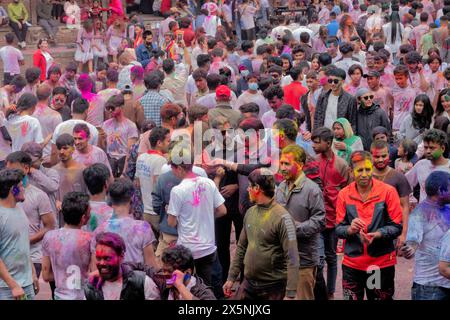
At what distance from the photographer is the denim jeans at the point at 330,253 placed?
956 cm

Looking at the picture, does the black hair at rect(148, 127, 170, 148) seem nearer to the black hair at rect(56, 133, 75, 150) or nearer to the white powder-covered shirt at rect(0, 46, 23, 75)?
the black hair at rect(56, 133, 75, 150)

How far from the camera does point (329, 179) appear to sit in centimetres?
956

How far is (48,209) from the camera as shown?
8.55 m

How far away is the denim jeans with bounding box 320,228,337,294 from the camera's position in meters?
9.56

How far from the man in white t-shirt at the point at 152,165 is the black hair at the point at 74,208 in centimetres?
206

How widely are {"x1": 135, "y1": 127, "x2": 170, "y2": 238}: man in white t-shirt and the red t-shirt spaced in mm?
4151

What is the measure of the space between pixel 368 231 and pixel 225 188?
6.38ft

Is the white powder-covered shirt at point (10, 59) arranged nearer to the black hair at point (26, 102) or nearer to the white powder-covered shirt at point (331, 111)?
the black hair at point (26, 102)

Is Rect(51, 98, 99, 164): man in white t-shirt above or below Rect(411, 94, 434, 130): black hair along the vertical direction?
above

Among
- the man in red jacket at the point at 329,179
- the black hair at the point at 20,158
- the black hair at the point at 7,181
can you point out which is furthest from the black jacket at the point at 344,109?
the black hair at the point at 7,181

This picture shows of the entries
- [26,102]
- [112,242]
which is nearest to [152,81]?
[26,102]

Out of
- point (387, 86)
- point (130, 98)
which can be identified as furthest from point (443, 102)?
point (130, 98)

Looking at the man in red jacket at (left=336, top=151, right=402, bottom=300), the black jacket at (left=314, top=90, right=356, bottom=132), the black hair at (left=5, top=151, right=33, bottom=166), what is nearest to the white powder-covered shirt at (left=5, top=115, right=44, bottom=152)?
the black hair at (left=5, top=151, right=33, bottom=166)
